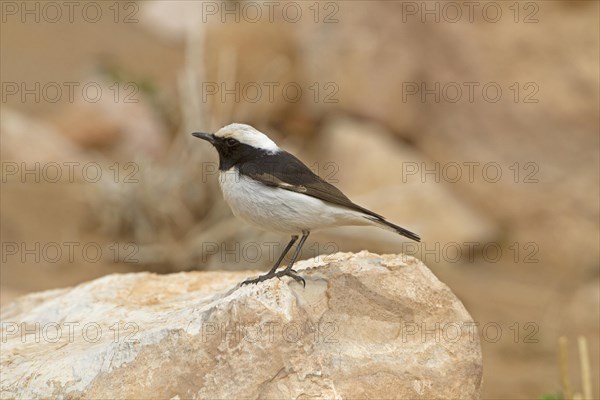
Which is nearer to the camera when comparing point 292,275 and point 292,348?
point 292,348

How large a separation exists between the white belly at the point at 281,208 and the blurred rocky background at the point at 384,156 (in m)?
3.98

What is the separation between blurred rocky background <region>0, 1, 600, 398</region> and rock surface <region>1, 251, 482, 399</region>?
3.89 m

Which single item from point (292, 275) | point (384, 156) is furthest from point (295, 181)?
point (384, 156)

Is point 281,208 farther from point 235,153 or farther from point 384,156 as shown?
point 384,156

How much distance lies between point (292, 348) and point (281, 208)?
98 cm

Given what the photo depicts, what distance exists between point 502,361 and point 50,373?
5727mm

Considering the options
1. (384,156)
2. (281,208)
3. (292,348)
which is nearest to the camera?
(292,348)

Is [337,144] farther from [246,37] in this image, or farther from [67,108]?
[67,108]

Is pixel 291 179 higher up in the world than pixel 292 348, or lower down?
higher up

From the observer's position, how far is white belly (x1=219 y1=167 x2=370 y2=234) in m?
5.25

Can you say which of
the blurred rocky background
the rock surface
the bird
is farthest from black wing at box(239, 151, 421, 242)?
the blurred rocky background

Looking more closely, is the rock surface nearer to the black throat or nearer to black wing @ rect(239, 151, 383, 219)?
black wing @ rect(239, 151, 383, 219)

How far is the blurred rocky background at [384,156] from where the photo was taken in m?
10.2

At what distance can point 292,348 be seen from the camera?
4547mm
